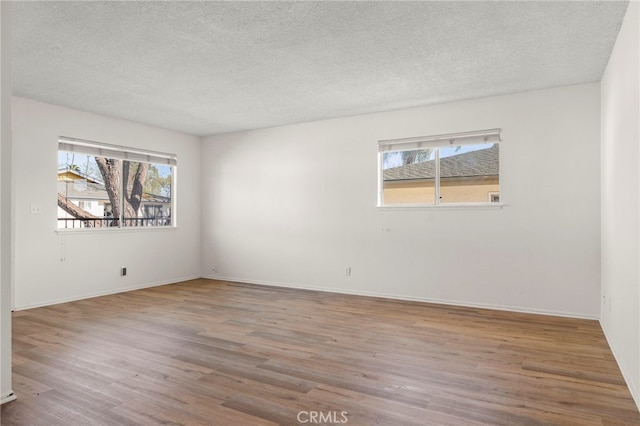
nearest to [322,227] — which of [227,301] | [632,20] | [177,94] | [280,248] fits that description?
[280,248]

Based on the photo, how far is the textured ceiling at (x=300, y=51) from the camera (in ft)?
9.09

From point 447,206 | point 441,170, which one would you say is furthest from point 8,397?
point 441,170

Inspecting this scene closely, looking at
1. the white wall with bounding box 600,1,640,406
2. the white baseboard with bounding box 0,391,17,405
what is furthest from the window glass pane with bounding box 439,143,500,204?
the white baseboard with bounding box 0,391,17,405

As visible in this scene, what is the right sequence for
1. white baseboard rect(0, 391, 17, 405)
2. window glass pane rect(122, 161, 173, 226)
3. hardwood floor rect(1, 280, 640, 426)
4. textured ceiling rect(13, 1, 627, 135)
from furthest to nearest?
1. window glass pane rect(122, 161, 173, 226)
2. textured ceiling rect(13, 1, 627, 135)
3. white baseboard rect(0, 391, 17, 405)
4. hardwood floor rect(1, 280, 640, 426)

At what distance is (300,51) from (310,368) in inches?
102

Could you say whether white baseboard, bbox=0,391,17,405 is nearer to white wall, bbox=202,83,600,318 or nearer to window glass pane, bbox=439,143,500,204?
white wall, bbox=202,83,600,318

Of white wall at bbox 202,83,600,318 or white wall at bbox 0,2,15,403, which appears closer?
white wall at bbox 0,2,15,403

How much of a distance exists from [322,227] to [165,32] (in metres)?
3.56

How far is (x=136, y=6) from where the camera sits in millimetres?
2684

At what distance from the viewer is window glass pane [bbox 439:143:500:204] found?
16.0 feet

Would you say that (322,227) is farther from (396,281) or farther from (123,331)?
(123,331)

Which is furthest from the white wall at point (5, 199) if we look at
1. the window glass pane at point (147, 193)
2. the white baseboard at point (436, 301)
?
the white baseboard at point (436, 301)

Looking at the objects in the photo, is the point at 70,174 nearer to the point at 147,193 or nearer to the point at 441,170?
the point at 147,193

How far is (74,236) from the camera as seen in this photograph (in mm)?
5352
